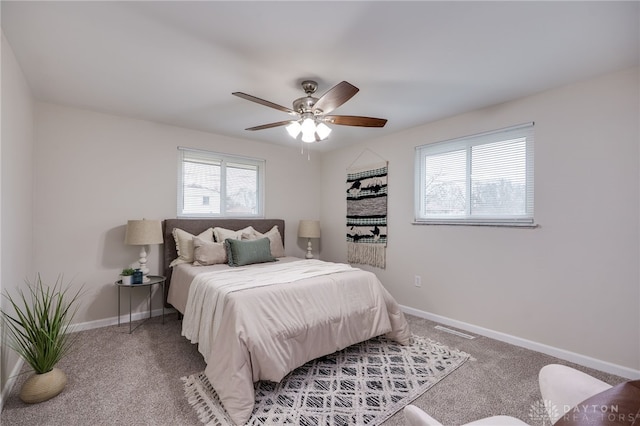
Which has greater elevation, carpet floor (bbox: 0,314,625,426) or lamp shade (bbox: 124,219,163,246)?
lamp shade (bbox: 124,219,163,246)

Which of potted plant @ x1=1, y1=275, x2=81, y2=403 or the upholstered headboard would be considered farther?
the upholstered headboard

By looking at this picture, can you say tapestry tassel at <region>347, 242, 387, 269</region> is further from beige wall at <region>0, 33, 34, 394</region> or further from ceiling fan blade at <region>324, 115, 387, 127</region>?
beige wall at <region>0, 33, 34, 394</region>

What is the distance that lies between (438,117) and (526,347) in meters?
2.48

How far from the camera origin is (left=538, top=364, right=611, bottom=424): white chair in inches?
39.8

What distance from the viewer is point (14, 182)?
2.12 metres

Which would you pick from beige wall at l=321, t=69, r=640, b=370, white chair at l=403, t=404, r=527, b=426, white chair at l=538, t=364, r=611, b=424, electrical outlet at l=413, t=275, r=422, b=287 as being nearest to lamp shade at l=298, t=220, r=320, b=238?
electrical outlet at l=413, t=275, r=422, b=287

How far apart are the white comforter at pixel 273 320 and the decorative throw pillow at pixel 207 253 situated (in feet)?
1.68

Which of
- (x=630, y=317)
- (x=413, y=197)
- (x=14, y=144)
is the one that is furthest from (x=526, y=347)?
(x=14, y=144)

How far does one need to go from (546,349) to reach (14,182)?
4.50m

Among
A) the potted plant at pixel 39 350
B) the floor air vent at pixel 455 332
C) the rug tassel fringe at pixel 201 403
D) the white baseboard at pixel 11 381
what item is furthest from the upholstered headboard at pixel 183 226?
the floor air vent at pixel 455 332

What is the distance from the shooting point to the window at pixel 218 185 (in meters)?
3.81

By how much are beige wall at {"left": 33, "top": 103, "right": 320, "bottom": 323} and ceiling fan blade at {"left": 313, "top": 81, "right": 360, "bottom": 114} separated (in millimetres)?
2314

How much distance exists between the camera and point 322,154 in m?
5.10

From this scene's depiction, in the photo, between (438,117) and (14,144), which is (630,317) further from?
(14,144)
